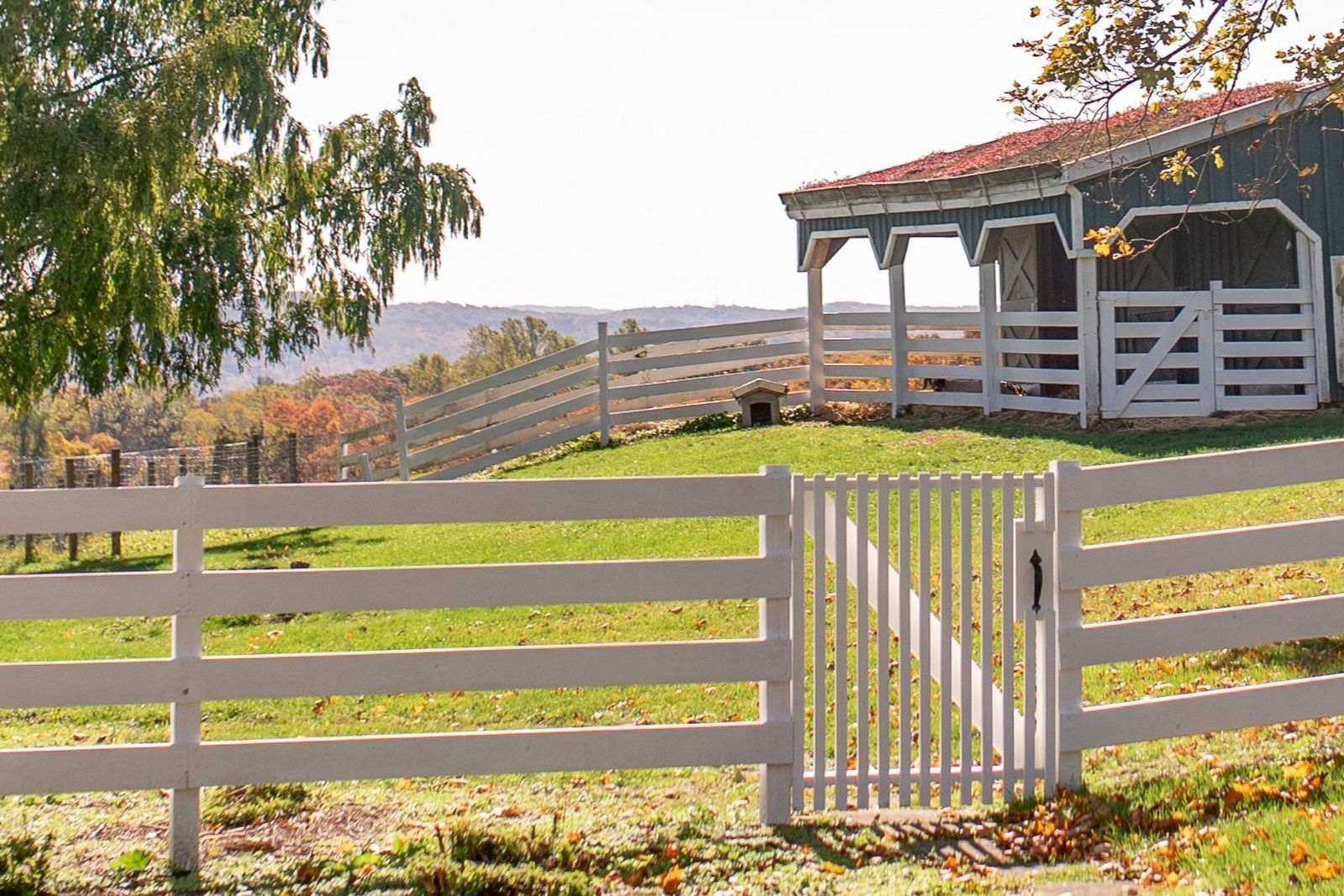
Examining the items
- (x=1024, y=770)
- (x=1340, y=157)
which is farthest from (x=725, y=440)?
→ (x=1024, y=770)

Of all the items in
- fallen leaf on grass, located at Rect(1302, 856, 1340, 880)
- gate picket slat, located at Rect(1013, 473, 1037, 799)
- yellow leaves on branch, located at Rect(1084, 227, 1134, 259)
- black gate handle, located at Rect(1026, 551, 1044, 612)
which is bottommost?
fallen leaf on grass, located at Rect(1302, 856, 1340, 880)

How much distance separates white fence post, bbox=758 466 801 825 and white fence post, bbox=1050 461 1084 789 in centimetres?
104

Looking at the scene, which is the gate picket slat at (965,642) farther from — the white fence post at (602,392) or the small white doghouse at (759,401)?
the white fence post at (602,392)

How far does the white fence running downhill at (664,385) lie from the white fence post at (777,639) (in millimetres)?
16465

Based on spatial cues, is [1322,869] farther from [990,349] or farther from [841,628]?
[990,349]

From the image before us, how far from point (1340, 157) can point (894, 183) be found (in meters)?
5.90

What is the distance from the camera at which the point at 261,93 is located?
18.2 metres

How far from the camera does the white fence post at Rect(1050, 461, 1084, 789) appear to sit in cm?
614

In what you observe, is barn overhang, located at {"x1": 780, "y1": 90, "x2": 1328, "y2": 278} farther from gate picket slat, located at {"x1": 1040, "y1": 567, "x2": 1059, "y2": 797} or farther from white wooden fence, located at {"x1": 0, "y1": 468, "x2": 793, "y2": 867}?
white wooden fence, located at {"x1": 0, "y1": 468, "x2": 793, "y2": 867}

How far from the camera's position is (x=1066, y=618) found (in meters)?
6.24

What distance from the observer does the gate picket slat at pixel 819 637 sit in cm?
604

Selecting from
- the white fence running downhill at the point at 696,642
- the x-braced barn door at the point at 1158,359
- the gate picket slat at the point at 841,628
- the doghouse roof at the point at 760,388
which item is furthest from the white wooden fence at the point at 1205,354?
the gate picket slat at the point at 841,628

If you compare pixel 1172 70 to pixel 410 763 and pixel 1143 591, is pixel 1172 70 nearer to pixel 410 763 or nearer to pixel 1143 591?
pixel 1143 591

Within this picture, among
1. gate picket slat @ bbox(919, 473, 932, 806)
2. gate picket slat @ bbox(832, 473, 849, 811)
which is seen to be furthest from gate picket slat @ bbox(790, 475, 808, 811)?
gate picket slat @ bbox(919, 473, 932, 806)
